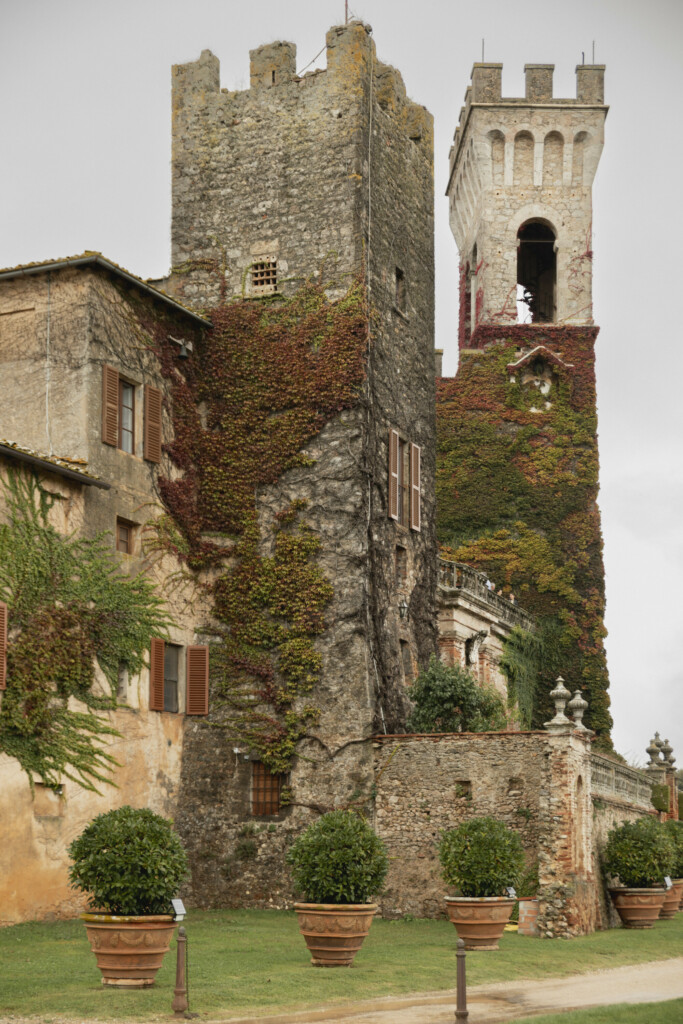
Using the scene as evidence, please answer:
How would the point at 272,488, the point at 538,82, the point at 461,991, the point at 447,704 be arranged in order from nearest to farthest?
the point at 461,991 < the point at 447,704 < the point at 272,488 < the point at 538,82

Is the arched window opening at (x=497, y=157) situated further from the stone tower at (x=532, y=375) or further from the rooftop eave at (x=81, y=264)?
the rooftop eave at (x=81, y=264)

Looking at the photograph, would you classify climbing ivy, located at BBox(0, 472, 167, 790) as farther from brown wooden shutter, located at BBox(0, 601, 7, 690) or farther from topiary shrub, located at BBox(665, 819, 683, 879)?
topiary shrub, located at BBox(665, 819, 683, 879)

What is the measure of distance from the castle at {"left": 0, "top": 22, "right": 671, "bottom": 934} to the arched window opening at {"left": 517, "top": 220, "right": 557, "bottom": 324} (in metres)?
20.9

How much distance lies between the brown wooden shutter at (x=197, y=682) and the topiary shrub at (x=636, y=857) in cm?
857

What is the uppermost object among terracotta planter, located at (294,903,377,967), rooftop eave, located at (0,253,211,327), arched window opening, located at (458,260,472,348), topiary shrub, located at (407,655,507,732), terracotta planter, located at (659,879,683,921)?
arched window opening, located at (458,260,472,348)

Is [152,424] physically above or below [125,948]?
above

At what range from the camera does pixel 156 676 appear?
2623cm

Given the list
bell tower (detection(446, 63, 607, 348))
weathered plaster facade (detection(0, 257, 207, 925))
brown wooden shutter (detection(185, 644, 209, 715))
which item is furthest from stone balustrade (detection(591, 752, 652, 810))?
bell tower (detection(446, 63, 607, 348))

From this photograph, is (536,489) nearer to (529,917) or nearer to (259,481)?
(259,481)

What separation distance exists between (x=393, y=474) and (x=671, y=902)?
10.9m

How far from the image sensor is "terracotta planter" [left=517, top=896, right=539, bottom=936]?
2423cm

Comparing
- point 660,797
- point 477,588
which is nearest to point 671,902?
point 660,797

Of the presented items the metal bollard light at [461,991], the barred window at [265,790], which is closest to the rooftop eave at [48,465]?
the barred window at [265,790]

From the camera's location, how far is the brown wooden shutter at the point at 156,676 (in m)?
26.1
